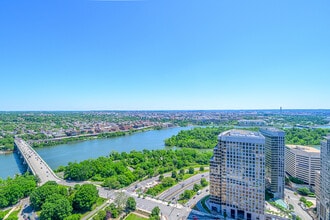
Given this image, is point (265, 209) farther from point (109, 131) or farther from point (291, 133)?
point (109, 131)

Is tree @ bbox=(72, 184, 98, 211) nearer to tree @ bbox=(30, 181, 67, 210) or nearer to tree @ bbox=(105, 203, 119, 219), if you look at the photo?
tree @ bbox=(105, 203, 119, 219)

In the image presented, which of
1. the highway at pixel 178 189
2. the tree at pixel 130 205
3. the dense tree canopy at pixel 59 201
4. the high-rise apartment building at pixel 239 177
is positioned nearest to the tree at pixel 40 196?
the dense tree canopy at pixel 59 201

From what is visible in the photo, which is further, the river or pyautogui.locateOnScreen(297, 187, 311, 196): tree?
the river

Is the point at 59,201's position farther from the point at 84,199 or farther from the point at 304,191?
the point at 304,191

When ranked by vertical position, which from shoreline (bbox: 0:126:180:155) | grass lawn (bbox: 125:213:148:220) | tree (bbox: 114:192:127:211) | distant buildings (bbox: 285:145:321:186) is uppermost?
distant buildings (bbox: 285:145:321:186)

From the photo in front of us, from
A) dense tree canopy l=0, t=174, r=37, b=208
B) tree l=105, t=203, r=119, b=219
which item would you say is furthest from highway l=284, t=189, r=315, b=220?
dense tree canopy l=0, t=174, r=37, b=208

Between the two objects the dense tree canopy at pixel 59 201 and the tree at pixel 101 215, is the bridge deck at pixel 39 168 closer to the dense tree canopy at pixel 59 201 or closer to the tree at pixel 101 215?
the dense tree canopy at pixel 59 201
